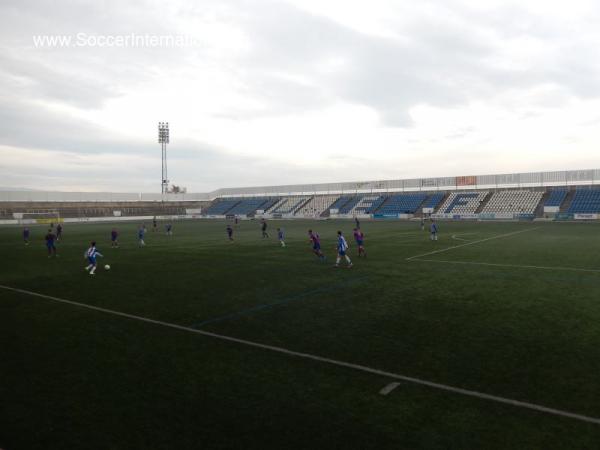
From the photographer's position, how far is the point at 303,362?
7.97 meters

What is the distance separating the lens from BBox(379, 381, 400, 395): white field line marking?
6621 mm

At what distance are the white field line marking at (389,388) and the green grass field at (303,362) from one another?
114mm

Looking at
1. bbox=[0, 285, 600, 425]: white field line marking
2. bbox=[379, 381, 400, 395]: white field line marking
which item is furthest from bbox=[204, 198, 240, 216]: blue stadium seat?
bbox=[379, 381, 400, 395]: white field line marking

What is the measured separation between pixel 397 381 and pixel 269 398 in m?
2.36

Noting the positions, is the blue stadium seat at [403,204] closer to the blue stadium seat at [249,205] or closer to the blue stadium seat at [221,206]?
the blue stadium seat at [249,205]

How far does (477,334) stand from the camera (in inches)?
365

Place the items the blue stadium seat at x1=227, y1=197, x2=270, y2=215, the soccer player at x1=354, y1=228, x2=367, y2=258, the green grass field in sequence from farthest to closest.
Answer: the blue stadium seat at x1=227, y1=197, x2=270, y2=215
the soccer player at x1=354, y1=228, x2=367, y2=258
the green grass field

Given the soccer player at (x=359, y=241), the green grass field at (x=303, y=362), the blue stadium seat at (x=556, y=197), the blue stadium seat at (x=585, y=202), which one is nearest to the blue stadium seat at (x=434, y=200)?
the blue stadium seat at (x=556, y=197)

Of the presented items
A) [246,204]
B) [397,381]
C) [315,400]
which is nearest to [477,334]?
[397,381]

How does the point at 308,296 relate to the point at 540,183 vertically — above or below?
below

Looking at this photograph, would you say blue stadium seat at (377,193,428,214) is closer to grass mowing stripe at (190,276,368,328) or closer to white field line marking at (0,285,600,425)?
grass mowing stripe at (190,276,368,328)

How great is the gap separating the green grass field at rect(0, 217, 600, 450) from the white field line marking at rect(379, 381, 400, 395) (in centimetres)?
Result: 11

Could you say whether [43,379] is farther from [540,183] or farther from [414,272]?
[540,183]

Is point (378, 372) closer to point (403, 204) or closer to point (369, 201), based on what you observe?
point (403, 204)
